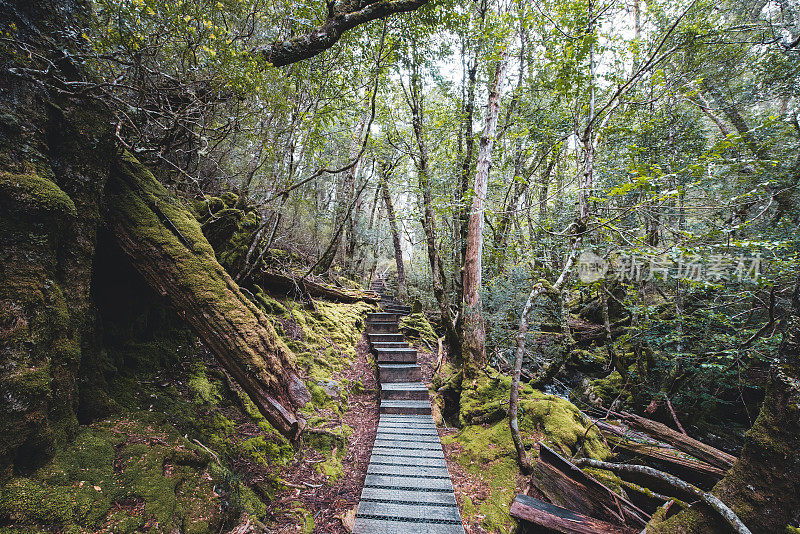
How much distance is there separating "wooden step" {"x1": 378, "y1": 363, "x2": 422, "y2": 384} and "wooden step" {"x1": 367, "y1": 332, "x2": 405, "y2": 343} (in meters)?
2.29

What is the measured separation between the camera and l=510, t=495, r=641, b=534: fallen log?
2223 mm

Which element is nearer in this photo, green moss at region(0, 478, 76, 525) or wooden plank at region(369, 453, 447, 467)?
green moss at region(0, 478, 76, 525)

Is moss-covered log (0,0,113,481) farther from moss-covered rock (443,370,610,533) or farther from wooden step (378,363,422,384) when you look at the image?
wooden step (378,363,422,384)

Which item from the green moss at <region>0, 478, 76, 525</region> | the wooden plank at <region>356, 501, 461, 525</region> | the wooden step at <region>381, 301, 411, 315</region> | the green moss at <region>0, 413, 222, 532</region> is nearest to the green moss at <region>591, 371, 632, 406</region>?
the wooden plank at <region>356, 501, 461, 525</region>

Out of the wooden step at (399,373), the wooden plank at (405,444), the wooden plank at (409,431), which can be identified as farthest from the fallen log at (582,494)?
the wooden step at (399,373)

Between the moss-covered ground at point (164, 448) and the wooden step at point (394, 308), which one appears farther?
the wooden step at point (394, 308)

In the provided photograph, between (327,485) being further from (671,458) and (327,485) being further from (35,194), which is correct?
(671,458)

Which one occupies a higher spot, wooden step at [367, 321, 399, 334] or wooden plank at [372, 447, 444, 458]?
wooden step at [367, 321, 399, 334]

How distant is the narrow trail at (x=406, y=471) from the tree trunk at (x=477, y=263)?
1.32 metres

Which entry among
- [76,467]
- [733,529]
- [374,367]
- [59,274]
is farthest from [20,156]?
[374,367]

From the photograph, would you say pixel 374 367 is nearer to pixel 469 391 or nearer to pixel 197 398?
pixel 469 391

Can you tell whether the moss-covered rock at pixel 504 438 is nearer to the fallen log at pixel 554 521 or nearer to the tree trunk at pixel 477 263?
the tree trunk at pixel 477 263

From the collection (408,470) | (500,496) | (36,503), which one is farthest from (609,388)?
(36,503)

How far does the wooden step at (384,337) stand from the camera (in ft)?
29.9
